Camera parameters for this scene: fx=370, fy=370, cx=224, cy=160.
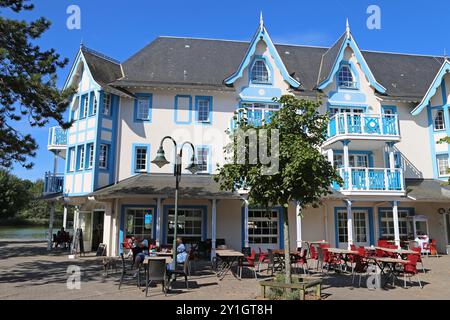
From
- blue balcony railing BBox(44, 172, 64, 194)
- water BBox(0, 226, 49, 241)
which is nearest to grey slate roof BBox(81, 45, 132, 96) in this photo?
blue balcony railing BBox(44, 172, 64, 194)

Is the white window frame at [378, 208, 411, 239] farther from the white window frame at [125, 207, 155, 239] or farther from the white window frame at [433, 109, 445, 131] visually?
the white window frame at [125, 207, 155, 239]

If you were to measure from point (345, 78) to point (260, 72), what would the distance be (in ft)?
15.9

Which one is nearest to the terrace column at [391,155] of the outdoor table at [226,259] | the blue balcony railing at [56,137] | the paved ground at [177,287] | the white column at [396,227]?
the white column at [396,227]

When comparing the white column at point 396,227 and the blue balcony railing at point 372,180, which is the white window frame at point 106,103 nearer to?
the blue balcony railing at point 372,180

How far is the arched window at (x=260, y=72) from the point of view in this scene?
66.1 ft

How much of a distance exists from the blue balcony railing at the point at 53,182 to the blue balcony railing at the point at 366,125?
601 inches

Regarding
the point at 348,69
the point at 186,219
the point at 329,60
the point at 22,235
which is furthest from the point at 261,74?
the point at 22,235

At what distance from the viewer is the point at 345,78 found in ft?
68.1

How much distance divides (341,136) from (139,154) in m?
10.1

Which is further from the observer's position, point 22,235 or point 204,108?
point 22,235

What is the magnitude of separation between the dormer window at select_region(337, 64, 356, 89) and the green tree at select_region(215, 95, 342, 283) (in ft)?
40.3

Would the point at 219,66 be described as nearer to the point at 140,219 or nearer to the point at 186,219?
the point at 186,219

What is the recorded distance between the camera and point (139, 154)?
18.9 meters
